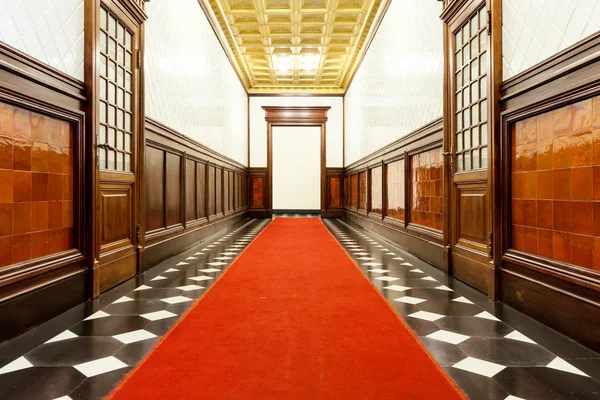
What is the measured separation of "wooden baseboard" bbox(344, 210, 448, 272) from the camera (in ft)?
13.6

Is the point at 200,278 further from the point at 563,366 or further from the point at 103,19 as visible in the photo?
the point at 563,366

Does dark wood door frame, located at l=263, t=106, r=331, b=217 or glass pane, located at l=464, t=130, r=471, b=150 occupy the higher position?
dark wood door frame, located at l=263, t=106, r=331, b=217

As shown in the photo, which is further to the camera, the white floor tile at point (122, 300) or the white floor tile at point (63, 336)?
the white floor tile at point (122, 300)

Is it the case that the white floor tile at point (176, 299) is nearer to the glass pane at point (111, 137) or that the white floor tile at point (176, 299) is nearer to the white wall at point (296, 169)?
the glass pane at point (111, 137)

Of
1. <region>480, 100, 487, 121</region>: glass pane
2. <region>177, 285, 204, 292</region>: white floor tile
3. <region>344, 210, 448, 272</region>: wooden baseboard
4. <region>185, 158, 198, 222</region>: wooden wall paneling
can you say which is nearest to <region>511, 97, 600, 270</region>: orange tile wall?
<region>480, 100, 487, 121</region>: glass pane

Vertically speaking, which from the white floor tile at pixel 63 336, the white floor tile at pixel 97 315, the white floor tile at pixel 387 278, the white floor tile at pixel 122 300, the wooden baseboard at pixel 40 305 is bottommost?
the white floor tile at pixel 97 315

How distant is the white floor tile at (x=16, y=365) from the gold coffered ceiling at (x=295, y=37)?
6.37 meters

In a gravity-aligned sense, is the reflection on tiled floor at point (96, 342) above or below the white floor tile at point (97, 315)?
above

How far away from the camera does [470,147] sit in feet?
11.7

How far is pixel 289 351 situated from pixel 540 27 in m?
2.46

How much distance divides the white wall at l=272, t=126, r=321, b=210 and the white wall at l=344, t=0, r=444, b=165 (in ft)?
17.0

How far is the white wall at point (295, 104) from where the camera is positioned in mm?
12297

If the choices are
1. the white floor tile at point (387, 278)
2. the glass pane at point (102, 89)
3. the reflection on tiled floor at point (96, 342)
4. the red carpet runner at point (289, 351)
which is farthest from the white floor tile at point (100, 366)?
the white floor tile at point (387, 278)

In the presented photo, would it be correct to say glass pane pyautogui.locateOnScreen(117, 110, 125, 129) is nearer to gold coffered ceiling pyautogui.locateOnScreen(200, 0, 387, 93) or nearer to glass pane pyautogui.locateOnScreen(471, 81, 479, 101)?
glass pane pyautogui.locateOnScreen(471, 81, 479, 101)
